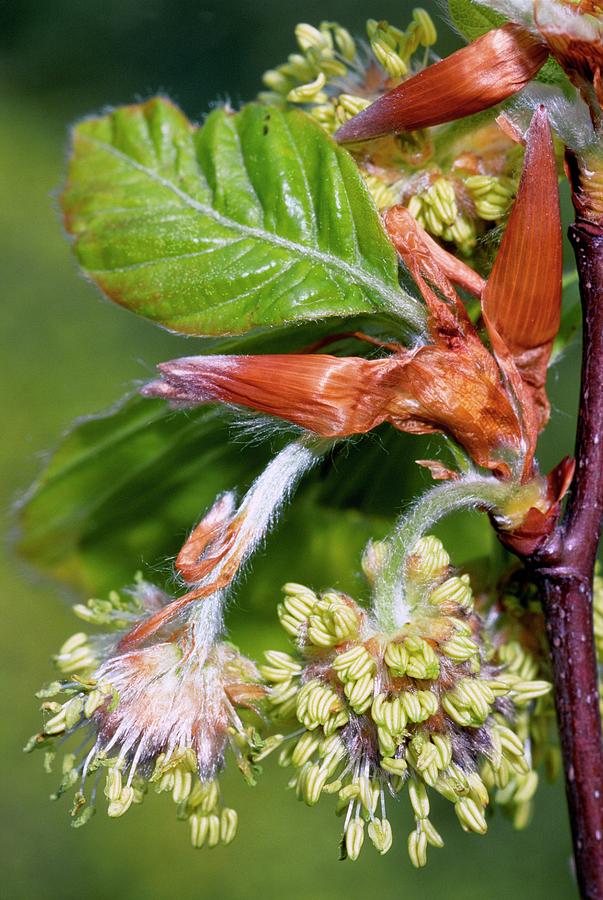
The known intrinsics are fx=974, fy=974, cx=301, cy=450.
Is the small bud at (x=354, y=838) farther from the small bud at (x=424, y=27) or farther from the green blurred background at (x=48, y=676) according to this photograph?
the green blurred background at (x=48, y=676)

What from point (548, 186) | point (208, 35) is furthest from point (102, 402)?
point (548, 186)

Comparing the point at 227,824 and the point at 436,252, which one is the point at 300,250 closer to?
the point at 436,252

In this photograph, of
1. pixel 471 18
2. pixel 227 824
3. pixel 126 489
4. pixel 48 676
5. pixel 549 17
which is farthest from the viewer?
pixel 48 676

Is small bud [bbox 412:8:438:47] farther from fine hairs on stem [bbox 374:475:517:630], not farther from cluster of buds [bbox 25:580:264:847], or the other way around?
cluster of buds [bbox 25:580:264:847]

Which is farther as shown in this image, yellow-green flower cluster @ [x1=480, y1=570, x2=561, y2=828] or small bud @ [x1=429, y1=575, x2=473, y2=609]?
yellow-green flower cluster @ [x1=480, y1=570, x2=561, y2=828]

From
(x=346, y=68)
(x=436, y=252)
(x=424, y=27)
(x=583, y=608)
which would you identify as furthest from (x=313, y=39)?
(x=583, y=608)

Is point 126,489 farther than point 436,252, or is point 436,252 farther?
point 126,489

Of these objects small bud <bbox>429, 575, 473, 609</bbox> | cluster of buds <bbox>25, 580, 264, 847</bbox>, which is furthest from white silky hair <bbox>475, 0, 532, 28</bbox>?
cluster of buds <bbox>25, 580, 264, 847</bbox>
